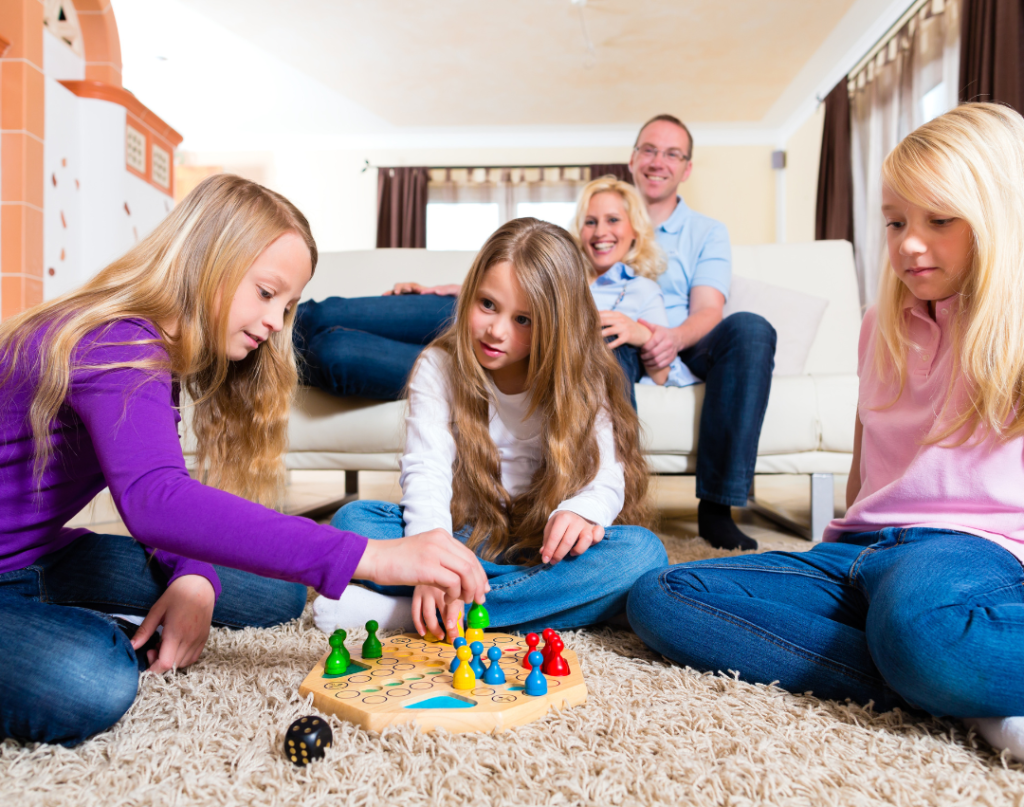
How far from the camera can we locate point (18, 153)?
260 centimetres

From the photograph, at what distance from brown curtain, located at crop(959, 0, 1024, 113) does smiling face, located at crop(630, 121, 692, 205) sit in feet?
3.73

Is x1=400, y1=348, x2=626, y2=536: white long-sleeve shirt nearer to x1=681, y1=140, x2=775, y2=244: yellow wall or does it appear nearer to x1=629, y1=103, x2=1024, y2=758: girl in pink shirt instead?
x1=629, y1=103, x2=1024, y2=758: girl in pink shirt

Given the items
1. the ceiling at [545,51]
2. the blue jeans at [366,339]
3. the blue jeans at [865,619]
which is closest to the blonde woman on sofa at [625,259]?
the blue jeans at [366,339]

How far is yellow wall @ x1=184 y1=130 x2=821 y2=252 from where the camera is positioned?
5836 mm

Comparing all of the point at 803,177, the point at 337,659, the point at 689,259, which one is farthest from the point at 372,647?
the point at 803,177

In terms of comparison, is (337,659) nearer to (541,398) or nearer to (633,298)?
(541,398)

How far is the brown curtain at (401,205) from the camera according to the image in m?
5.98

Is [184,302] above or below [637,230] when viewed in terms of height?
below

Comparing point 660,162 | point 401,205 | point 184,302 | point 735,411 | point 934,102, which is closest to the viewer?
point 184,302

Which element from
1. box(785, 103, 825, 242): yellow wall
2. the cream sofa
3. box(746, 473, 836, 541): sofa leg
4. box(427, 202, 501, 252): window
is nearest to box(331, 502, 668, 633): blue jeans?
the cream sofa

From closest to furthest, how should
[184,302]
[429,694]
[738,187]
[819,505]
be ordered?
[429,694] → [184,302] → [819,505] → [738,187]

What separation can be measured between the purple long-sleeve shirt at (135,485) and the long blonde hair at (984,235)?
0.69 metres

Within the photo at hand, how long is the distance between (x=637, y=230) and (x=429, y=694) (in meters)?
1.47

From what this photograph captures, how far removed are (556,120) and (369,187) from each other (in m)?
1.62
